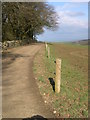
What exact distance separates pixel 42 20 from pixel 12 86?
34298mm

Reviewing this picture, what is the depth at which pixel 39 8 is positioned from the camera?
38.7m

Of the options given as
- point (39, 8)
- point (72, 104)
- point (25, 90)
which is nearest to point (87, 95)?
point (72, 104)

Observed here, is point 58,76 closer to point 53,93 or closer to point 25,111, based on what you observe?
point 53,93

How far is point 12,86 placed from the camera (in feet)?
25.9

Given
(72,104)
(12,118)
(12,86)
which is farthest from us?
(12,86)

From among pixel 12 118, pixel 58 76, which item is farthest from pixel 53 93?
pixel 12 118

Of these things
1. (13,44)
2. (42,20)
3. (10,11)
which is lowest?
(13,44)

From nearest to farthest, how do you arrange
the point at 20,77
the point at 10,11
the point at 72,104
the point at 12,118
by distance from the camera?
the point at 12,118, the point at 72,104, the point at 20,77, the point at 10,11

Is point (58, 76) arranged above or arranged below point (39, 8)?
below

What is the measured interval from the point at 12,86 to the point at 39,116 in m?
2.80

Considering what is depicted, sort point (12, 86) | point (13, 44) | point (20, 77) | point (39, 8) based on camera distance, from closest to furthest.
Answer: point (12, 86)
point (20, 77)
point (13, 44)
point (39, 8)

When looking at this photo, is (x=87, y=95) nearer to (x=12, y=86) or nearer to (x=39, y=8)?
(x=12, y=86)

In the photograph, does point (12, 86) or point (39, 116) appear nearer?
point (39, 116)

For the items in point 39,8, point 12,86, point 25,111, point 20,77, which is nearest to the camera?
point 25,111
